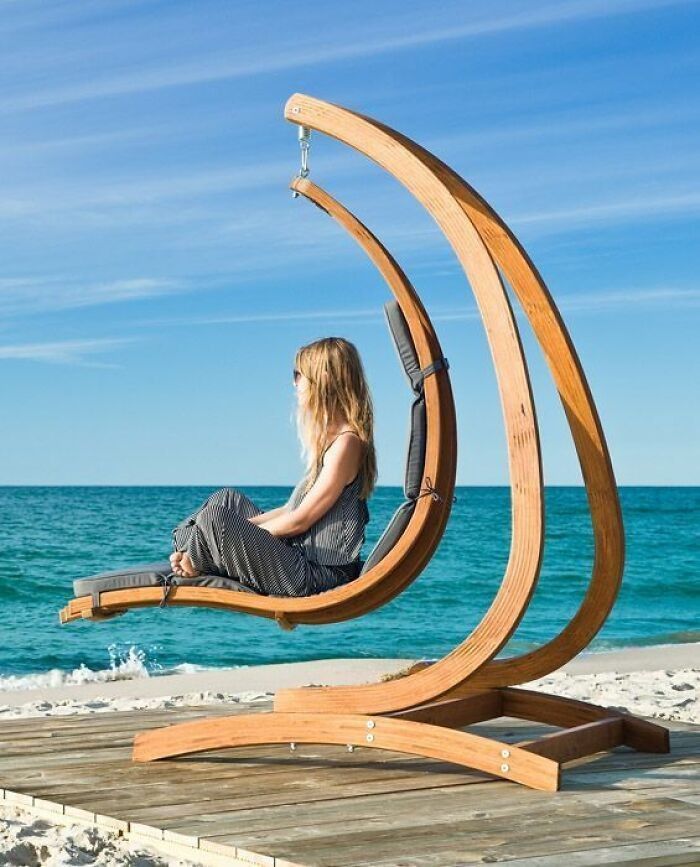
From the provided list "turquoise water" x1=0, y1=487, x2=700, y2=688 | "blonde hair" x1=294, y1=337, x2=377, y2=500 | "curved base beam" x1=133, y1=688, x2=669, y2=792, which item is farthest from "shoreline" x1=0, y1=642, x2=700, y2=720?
"blonde hair" x1=294, y1=337, x2=377, y2=500

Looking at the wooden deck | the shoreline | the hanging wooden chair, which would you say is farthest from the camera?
the shoreline

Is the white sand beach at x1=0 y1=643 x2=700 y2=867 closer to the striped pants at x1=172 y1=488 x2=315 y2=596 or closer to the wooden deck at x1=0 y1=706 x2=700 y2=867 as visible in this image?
the wooden deck at x1=0 y1=706 x2=700 y2=867

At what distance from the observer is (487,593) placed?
73.2 ft

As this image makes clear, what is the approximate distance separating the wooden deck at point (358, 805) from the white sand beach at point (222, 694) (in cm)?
12

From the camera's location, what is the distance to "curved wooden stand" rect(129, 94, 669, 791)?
4043 mm

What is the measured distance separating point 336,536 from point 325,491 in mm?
166

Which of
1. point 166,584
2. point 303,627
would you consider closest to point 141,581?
point 166,584

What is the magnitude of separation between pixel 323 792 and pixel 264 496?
5904 cm

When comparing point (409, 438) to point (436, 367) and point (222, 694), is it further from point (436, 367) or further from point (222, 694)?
point (222, 694)

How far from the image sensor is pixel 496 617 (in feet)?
13.5

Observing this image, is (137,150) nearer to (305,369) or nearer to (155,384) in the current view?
(305,369)

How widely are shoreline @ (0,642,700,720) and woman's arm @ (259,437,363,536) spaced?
A: 3.71 meters

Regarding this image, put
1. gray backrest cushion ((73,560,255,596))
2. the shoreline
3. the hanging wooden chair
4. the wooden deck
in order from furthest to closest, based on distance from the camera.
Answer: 1. the shoreline
2. gray backrest cushion ((73,560,255,596))
3. the hanging wooden chair
4. the wooden deck

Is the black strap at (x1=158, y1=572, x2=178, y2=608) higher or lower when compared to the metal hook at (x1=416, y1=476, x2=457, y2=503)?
lower
